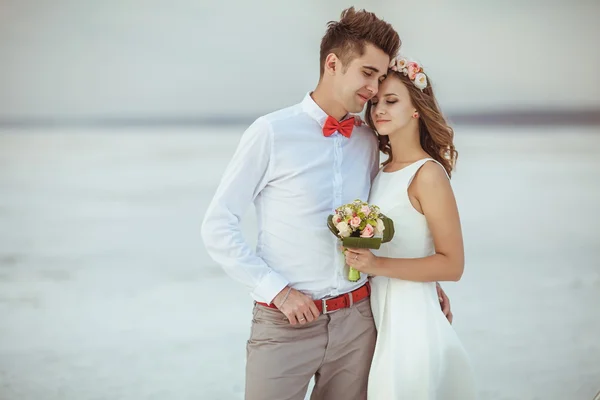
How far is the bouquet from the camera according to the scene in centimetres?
210

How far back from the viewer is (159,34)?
31.3ft

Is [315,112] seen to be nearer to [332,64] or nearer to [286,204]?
[332,64]

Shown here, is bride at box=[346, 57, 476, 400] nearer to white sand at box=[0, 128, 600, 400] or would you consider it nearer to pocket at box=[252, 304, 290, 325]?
pocket at box=[252, 304, 290, 325]

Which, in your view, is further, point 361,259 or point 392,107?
point 392,107

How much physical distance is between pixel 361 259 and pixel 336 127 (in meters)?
0.44

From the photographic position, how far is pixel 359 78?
2312 mm

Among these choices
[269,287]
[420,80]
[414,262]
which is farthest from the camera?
[420,80]

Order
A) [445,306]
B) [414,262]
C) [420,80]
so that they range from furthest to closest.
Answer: [445,306] → [420,80] → [414,262]

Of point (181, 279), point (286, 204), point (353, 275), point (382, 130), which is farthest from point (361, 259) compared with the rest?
point (181, 279)

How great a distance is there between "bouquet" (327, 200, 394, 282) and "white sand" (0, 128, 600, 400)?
1.87 meters

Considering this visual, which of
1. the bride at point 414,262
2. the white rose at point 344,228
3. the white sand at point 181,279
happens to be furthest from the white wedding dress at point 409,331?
the white sand at point 181,279

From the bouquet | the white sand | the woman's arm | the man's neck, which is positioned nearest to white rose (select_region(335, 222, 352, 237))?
the bouquet

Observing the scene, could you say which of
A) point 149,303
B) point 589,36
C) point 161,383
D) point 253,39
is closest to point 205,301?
point 149,303

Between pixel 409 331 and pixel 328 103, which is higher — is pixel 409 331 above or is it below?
below
